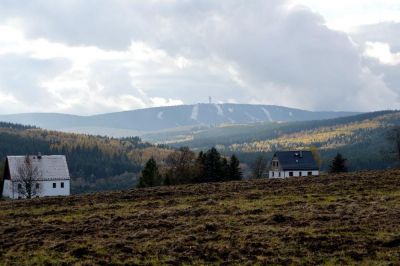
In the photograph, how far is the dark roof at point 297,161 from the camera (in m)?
128

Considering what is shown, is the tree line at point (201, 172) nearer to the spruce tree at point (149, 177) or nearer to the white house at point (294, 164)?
the spruce tree at point (149, 177)

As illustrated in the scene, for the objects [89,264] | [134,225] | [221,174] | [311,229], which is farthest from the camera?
[221,174]

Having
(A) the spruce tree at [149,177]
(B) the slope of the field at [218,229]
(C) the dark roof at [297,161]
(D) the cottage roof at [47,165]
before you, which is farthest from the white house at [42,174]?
(C) the dark roof at [297,161]

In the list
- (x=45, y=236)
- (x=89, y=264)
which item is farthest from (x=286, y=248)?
(x=45, y=236)

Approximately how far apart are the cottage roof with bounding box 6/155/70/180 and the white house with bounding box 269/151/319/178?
53298mm

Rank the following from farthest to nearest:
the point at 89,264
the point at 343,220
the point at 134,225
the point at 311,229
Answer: the point at 134,225 < the point at 343,220 < the point at 311,229 < the point at 89,264

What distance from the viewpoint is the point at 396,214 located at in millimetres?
27531

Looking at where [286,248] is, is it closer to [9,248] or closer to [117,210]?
[9,248]

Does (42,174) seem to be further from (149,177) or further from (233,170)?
(233,170)

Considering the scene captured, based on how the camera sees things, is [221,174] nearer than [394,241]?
No

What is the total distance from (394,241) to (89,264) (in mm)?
12319

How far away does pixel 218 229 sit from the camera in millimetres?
27031

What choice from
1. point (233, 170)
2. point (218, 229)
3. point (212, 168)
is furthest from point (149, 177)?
point (218, 229)

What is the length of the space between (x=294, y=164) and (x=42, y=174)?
200ft
